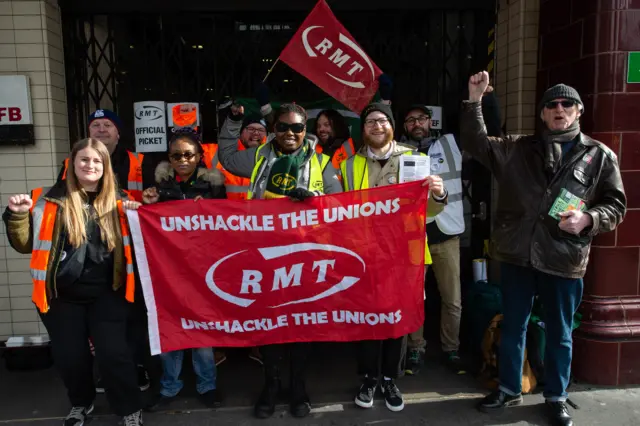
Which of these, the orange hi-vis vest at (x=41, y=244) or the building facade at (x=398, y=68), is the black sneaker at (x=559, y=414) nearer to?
the building facade at (x=398, y=68)

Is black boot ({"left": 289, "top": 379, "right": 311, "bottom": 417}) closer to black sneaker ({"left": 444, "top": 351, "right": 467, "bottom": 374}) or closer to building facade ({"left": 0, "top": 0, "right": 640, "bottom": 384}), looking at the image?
black sneaker ({"left": 444, "top": 351, "right": 467, "bottom": 374})

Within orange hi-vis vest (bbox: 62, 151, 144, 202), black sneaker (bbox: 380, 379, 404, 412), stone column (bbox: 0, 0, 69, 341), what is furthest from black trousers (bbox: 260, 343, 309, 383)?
stone column (bbox: 0, 0, 69, 341)

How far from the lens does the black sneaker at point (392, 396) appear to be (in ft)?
12.2

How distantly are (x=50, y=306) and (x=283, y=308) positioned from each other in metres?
1.56

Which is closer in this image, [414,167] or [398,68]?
[414,167]

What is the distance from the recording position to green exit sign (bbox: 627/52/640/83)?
3.80 m

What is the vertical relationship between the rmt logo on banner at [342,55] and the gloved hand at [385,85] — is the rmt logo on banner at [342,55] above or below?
above

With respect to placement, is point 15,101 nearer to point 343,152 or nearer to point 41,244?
point 41,244

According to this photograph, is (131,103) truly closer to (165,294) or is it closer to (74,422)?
(165,294)

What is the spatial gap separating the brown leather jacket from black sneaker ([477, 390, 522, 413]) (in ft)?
3.40

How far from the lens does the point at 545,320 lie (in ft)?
11.7

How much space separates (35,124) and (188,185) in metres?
2.04

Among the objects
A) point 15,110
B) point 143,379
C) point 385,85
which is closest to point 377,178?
point 385,85

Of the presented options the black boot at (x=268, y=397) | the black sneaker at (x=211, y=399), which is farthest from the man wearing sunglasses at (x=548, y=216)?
the black sneaker at (x=211, y=399)
